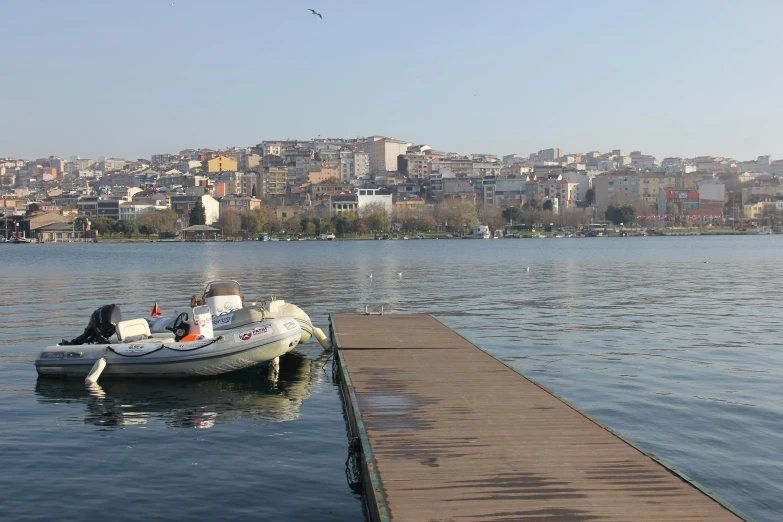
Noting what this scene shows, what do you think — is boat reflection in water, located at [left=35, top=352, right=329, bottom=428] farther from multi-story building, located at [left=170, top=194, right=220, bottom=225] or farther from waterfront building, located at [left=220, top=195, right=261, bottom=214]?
waterfront building, located at [left=220, top=195, right=261, bottom=214]

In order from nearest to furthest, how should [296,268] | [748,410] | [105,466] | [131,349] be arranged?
[105,466], [748,410], [131,349], [296,268]

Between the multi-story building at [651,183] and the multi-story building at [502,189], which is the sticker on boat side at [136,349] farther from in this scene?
the multi-story building at [651,183]

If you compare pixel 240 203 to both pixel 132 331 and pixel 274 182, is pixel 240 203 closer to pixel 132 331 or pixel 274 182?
pixel 274 182

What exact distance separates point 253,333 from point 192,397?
1.74m

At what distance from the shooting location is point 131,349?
15234 mm

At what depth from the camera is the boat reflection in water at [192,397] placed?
12836mm

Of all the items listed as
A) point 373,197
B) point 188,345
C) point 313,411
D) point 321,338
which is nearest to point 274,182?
point 373,197

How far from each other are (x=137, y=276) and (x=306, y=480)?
124 feet

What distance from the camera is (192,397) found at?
14.2 meters

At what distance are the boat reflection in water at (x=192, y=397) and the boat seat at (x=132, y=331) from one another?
3.16 feet

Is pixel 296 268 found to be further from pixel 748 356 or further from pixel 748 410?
pixel 748 410

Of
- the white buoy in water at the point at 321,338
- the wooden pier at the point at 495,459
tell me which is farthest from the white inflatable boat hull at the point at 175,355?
the wooden pier at the point at 495,459

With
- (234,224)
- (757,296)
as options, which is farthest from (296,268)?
(234,224)

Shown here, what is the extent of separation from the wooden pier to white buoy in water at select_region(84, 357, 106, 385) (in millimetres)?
4928
